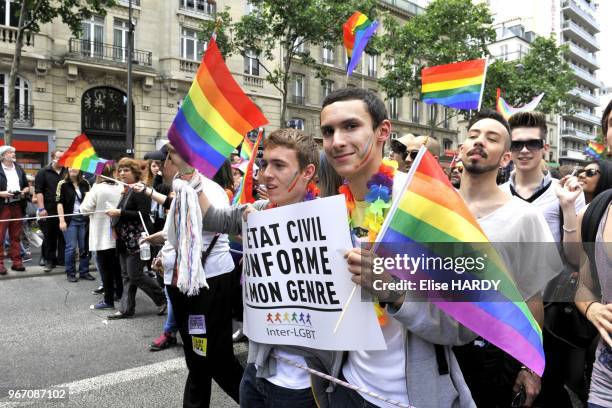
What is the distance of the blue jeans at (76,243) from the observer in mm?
7844

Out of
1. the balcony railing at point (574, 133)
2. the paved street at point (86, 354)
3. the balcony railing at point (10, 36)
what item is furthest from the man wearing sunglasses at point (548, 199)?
the balcony railing at point (574, 133)

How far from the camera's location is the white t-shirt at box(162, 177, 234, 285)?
314 cm

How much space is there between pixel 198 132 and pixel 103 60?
22.2 meters

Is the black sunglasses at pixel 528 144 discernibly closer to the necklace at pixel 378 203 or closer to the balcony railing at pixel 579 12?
the necklace at pixel 378 203

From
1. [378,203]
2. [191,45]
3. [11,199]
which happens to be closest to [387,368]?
[378,203]

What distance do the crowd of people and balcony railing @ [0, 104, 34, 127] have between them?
→ 19.5 m

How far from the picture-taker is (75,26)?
1330 cm

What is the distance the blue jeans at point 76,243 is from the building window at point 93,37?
16668mm

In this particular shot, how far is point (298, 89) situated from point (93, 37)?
1235cm

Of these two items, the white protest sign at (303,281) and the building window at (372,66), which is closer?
the white protest sign at (303,281)

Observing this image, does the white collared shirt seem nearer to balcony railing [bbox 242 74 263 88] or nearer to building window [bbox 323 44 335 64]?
balcony railing [bbox 242 74 263 88]

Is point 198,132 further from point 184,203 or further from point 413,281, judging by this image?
point 413,281

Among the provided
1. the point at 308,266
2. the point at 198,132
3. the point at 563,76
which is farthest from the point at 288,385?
the point at 563,76

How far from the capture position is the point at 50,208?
878 cm
